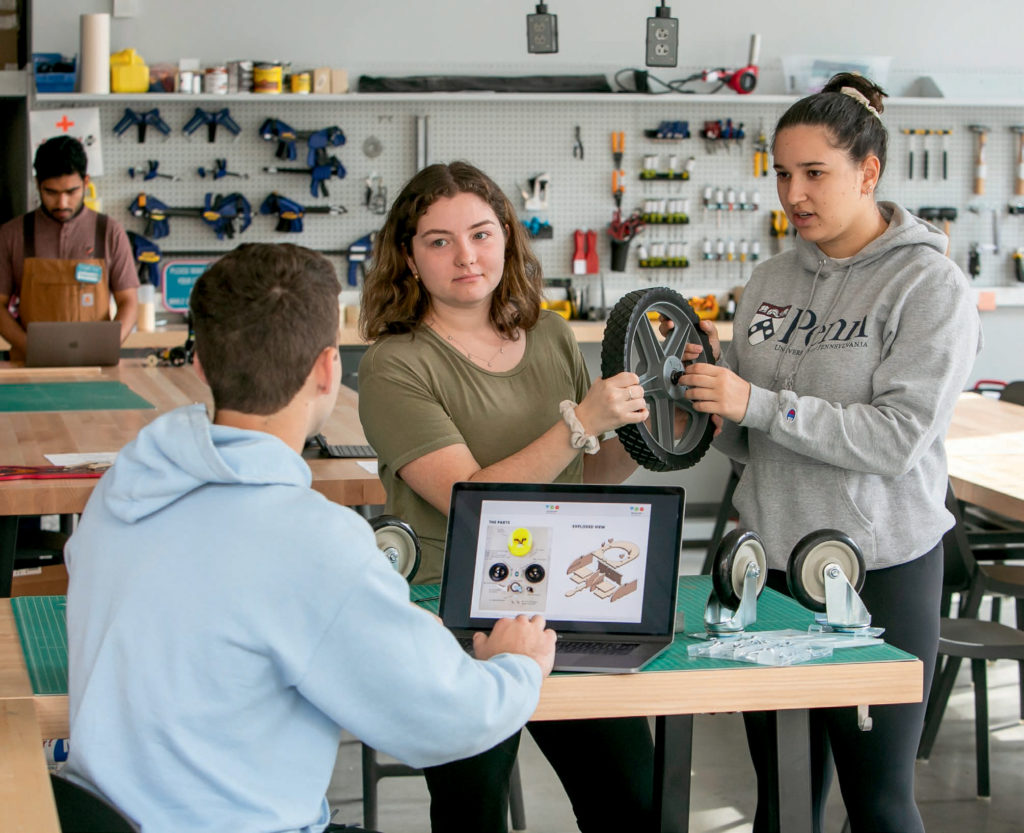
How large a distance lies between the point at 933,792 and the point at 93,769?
8.37ft

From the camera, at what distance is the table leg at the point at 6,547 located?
9.54ft

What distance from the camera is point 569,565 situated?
1746 mm

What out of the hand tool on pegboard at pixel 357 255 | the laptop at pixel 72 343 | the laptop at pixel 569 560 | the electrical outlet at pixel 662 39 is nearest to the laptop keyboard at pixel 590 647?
the laptop at pixel 569 560

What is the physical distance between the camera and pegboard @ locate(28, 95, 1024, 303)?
6.61 metres

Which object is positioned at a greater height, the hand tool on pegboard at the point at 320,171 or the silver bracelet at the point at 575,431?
the hand tool on pegboard at the point at 320,171

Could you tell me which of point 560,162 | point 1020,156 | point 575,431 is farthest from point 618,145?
point 575,431

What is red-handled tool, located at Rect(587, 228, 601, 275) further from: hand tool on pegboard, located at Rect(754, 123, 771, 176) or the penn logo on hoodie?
the penn logo on hoodie

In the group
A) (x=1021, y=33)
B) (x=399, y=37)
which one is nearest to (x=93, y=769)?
(x=399, y=37)

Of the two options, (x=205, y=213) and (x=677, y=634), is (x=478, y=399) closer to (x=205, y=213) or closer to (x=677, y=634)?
(x=677, y=634)

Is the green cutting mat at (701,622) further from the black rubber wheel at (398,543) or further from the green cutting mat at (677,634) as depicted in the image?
the black rubber wheel at (398,543)

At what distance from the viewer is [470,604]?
5.79 feet

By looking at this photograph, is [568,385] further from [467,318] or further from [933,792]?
[933,792]

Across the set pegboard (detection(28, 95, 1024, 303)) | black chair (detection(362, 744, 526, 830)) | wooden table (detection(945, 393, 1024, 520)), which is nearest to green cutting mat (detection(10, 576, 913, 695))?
black chair (detection(362, 744, 526, 830))

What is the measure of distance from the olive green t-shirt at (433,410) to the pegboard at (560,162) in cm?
469
